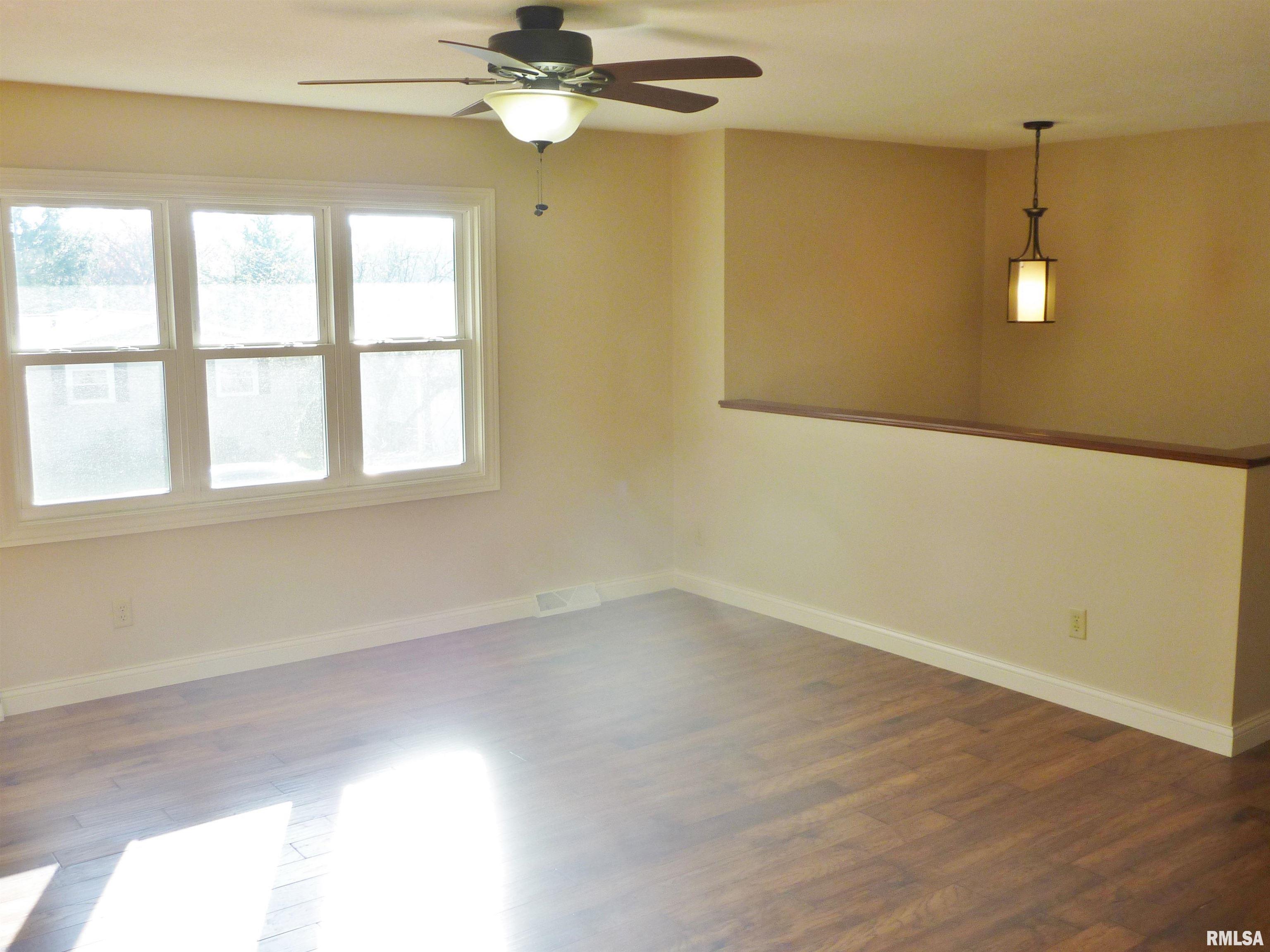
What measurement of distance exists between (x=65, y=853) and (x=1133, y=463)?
3663 mm

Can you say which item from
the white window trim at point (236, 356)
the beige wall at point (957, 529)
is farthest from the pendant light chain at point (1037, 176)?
the white window trim at point (236, 356)

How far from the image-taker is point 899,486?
15.0 feet

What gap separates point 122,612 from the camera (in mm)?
4250

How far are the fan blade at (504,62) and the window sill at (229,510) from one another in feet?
7.64

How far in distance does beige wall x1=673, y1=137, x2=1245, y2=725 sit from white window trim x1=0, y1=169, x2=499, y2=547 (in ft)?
3.70

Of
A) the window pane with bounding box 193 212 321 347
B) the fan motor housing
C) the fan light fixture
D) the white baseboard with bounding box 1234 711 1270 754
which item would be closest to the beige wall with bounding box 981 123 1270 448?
the white baseboard with bounding box 1234 711 1270 754

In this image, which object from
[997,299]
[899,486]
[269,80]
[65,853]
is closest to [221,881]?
[65,853]

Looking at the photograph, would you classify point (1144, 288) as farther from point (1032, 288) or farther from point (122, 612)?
point (122, 612)

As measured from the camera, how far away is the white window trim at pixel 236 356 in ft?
13.0

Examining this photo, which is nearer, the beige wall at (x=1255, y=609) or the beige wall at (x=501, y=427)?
the beige wall at (x=1255, y=609)

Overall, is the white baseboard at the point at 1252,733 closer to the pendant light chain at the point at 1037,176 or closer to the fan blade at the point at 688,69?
the fan blade at the point at 688,69

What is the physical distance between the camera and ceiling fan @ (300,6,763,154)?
2848mm

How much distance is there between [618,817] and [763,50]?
2.52m

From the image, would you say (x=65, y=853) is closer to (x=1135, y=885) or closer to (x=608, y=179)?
(x=1135, y=885)
